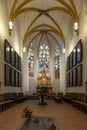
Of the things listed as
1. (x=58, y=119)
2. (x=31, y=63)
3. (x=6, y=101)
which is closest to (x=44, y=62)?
(x=31, y=63)

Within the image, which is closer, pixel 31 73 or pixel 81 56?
pixel 81 56

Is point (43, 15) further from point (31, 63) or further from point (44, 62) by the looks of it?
point (44, 62)

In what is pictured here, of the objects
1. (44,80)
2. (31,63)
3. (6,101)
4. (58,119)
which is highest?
(31,63)

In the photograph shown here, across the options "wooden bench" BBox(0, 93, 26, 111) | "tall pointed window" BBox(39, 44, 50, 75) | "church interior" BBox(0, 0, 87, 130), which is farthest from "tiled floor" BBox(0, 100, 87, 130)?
"tall pointed window" BBox(39, 44, 50, 75)

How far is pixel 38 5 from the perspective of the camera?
843 inches

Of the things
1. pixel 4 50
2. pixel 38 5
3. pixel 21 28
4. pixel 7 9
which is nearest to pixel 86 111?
pixel 4 50

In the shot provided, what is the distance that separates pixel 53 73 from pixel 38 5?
12526 millimetres

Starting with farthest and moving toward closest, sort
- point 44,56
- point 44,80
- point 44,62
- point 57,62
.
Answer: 1. point 44,56
2. point 44,62
3. point 57,62
4. point 44,80

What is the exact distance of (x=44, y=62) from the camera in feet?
108

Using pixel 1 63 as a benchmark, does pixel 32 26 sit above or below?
above

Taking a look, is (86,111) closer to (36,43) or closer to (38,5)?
(38,5)

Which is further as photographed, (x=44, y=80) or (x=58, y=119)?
(x=44, y=80)

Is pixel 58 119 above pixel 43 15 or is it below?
below

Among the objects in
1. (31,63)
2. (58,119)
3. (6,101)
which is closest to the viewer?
(58,119)
